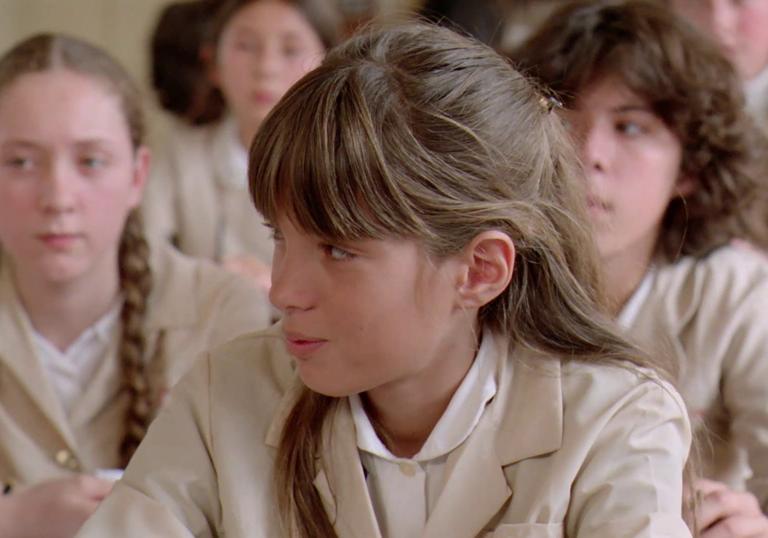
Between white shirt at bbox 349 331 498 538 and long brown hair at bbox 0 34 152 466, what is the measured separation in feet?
1.61

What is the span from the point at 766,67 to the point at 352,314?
1466 mm

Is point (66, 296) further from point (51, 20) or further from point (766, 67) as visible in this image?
point (51, 20)

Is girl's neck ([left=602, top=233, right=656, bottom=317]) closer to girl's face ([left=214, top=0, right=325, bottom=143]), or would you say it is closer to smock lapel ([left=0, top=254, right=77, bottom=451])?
smock lapel ([left=0, top=254, right=77, bottom=451])

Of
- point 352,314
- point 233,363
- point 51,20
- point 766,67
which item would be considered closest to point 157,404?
point 233,363

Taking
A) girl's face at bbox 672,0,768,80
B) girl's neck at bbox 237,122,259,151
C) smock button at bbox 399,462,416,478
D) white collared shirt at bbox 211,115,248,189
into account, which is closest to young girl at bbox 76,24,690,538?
smock button at bbox 399,462,416,478

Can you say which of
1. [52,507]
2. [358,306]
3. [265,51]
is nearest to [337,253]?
[358,306]

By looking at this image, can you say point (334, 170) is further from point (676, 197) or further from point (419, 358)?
point (676, 197)

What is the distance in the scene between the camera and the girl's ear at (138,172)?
1.68 m

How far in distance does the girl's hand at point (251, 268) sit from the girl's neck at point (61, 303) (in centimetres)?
35

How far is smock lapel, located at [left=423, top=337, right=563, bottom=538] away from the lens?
1103 mm

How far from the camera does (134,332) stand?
1.60m

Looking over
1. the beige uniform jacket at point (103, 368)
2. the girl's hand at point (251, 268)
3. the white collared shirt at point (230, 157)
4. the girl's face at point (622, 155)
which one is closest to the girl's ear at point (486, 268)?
the girl's face at point (622, 155)

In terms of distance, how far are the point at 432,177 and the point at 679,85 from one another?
0.63 metres

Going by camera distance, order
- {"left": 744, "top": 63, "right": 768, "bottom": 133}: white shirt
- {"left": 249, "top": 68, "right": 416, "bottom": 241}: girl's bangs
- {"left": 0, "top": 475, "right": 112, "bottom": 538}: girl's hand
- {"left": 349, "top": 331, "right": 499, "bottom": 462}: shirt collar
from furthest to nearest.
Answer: {"left": 744, "top": 63, "right": 768, "bottom": 133}: white shirt → {"left": 0, "top": 475, "right": 112, "bottom": 538}: girl's hand → {"left": 349, "top": 331, "right": 499, "bottom": 462}: shirt collar → {"left": 249, "top": 68, "right": 416, "bottom": 241}: girl's bangs
